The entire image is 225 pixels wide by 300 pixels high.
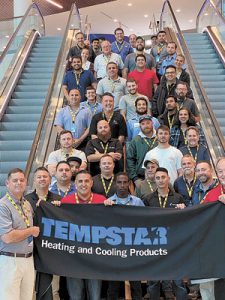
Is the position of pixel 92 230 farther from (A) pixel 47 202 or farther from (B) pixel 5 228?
(B) pixel 5 228

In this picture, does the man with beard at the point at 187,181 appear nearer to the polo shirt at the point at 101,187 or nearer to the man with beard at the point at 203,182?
the man with beard at the point at 203,182

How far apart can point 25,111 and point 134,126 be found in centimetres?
288

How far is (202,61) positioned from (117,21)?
1620cm

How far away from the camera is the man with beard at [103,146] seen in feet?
22.5

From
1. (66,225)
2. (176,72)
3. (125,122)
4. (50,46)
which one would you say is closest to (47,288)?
(66,225)

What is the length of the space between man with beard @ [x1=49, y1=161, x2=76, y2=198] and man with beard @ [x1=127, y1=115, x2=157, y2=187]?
1372 millimetres

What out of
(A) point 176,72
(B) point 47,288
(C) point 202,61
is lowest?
(B) point 47,288

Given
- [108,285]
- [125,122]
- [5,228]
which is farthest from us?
Answer: [125,122]

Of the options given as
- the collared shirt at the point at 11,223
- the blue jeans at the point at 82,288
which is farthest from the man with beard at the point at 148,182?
the collared shirt at the point at 11,223

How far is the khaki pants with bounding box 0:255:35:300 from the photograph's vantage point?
4.36 m

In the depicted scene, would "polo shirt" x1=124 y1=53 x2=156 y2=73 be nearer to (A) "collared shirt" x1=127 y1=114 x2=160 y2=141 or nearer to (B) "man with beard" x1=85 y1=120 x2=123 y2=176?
(A) "collared shirt" x1=127 y1=114 x2=160 y2=141

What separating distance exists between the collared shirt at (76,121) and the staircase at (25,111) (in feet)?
2.68

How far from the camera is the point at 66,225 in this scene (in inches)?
196

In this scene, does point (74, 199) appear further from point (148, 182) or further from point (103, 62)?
point (103, 62)
